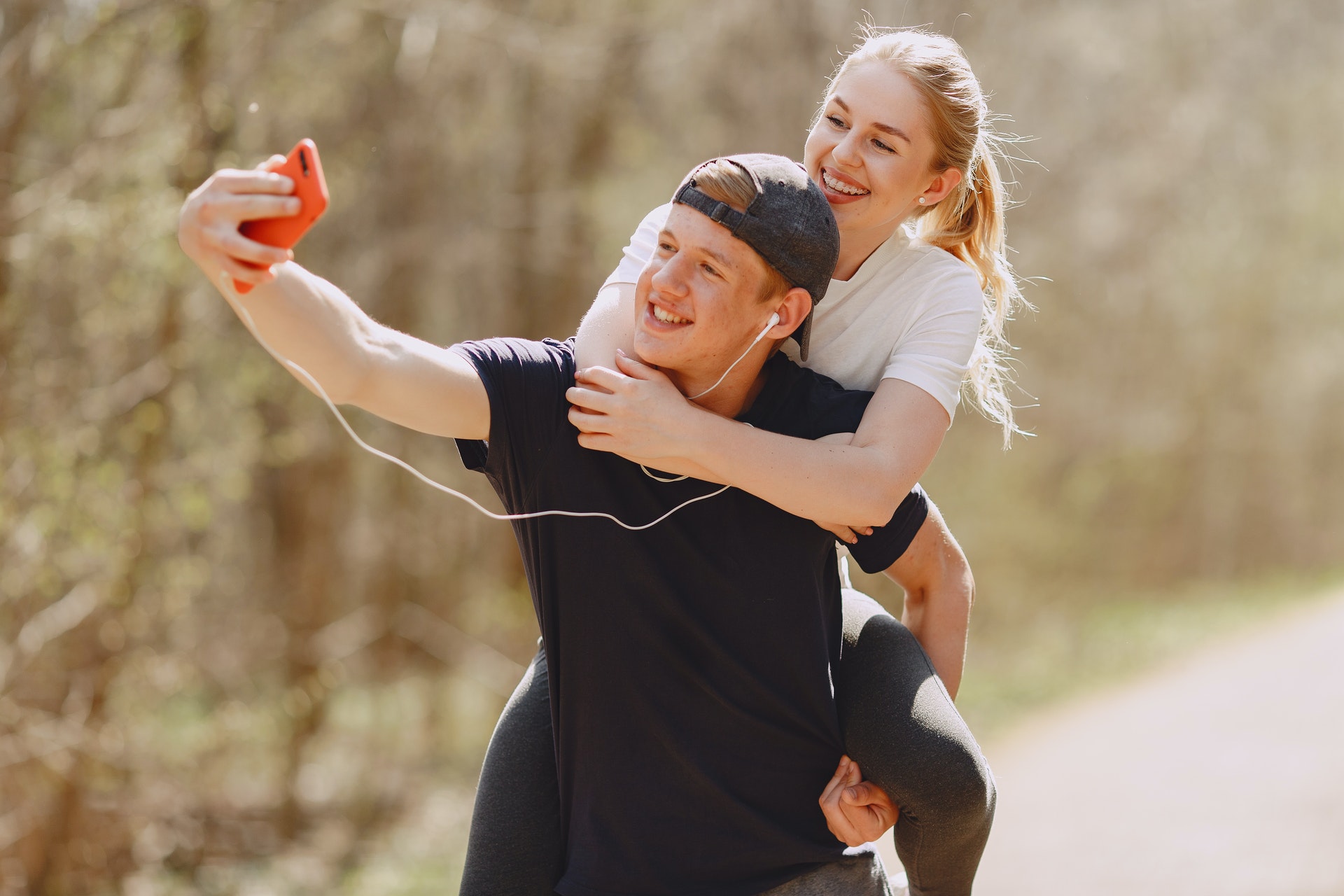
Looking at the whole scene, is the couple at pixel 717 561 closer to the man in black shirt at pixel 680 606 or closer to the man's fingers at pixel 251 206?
the man in black shirt at pixel 680 606

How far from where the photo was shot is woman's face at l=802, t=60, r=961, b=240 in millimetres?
2275

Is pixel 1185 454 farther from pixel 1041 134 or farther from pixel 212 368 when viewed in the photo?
pixel 212 368

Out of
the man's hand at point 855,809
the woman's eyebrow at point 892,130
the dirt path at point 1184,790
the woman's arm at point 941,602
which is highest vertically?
the woman's eyebrow at point 892,130

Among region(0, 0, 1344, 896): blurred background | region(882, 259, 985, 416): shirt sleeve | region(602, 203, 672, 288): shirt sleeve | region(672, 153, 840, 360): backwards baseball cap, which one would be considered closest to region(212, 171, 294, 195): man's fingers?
region(672, 153, 840, 360): backwards baseball cap

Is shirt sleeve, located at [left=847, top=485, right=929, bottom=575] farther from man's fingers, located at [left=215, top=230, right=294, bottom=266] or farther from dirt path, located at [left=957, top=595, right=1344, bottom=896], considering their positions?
dirt path, located at [left=957, top=595, right=1344, bottom=896]

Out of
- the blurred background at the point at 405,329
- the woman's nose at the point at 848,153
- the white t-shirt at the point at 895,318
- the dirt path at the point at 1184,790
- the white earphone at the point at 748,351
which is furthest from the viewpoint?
the dirt path at the point at 1184,790

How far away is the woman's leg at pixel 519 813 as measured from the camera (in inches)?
81.1

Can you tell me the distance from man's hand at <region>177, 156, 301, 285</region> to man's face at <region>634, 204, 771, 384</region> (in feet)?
2.04

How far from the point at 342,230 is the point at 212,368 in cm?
176

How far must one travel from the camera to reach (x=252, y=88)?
6059mm

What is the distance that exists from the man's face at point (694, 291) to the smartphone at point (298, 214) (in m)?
0.59

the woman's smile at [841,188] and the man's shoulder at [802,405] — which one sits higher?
Result: the woman's smile at [841,188]

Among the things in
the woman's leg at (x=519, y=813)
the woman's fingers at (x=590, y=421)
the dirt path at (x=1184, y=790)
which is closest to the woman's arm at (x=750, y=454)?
the woman's fingers at (x=590, y=421)

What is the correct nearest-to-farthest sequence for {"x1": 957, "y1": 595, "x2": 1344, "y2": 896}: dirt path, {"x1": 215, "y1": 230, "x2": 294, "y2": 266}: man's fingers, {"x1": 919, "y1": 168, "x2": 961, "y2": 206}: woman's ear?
1. {"x1": 215, "y1": 230, "x2": 294, "y2": 266}: man's fingers
2. {"x1": 919, "y1": 168, "x2": 961, "y2": 206}: woman's ear
3. {"x1": 957, "y1": 595, "x2": 1344, "y2": 896}: dirt path
